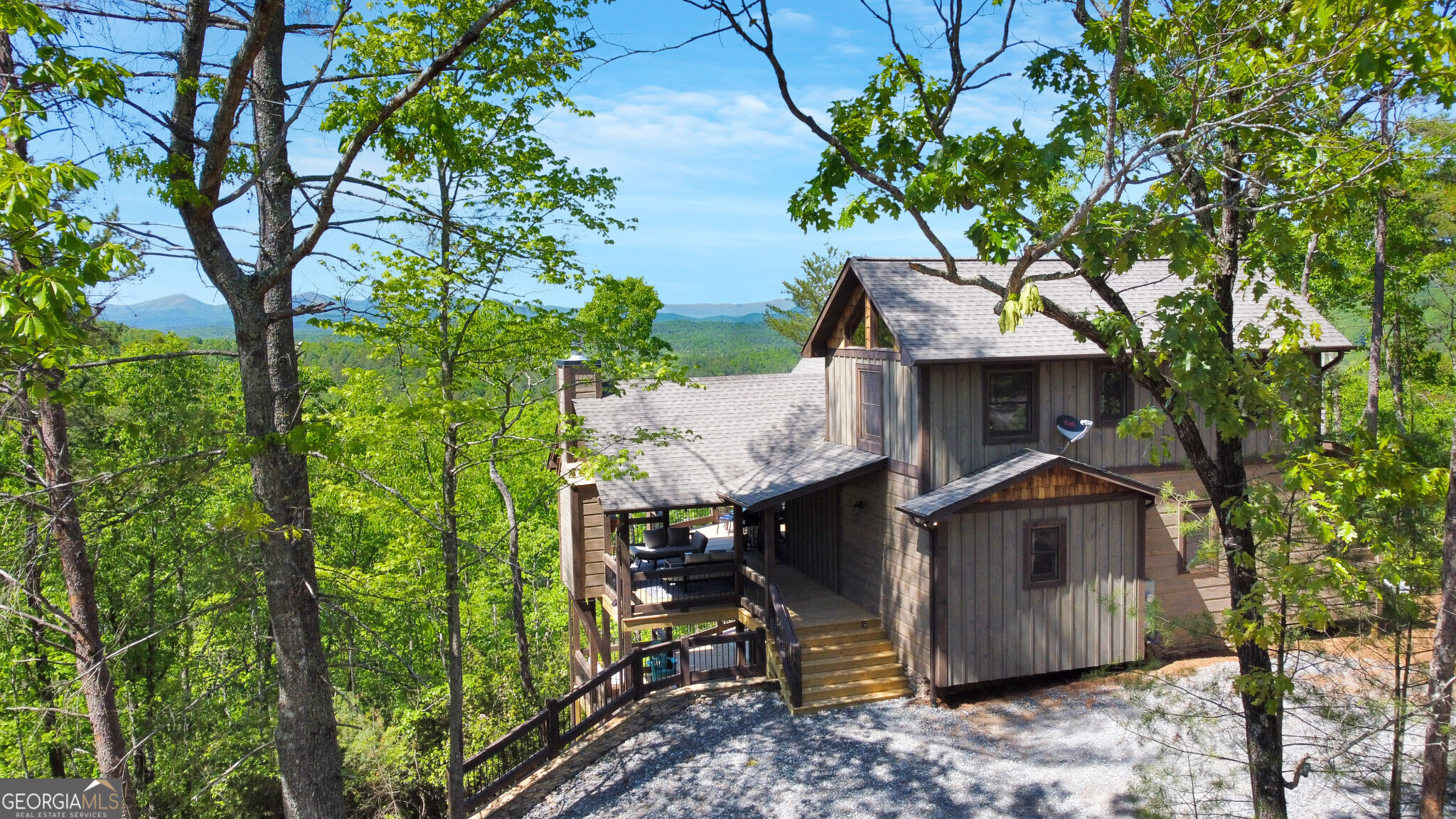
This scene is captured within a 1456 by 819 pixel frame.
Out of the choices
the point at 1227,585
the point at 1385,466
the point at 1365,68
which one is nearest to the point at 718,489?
the point at 1227,585

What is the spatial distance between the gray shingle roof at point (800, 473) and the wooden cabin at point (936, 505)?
0.06 meters

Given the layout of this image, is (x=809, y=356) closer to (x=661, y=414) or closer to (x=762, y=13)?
(x=661, y=414)

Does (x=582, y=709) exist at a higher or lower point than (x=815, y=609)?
lower

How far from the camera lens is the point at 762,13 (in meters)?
6.13

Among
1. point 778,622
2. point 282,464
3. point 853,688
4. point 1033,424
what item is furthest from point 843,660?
point 282,464

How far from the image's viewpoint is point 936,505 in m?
11.8

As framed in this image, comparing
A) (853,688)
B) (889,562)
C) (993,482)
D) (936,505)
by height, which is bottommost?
(853,688)

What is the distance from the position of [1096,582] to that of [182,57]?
1313cm

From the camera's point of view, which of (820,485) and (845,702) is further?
(820,485)

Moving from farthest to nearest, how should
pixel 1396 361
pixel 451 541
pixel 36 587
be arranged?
pixel 1396 361, pixel 451 541, pixel 36 587

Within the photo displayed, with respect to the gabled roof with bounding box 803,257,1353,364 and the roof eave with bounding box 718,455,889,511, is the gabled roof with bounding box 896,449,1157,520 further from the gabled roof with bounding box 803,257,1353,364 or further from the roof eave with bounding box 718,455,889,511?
the gabled roof with bounding box 803,257,1353,364

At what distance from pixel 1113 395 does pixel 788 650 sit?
6.79m

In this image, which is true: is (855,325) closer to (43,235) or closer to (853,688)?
(853,688)

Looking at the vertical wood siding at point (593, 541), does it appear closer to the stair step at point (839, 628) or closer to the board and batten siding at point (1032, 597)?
the stair step at point (839, 628)
